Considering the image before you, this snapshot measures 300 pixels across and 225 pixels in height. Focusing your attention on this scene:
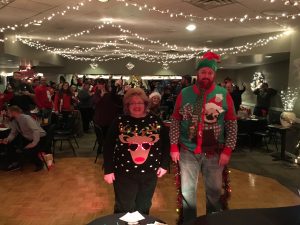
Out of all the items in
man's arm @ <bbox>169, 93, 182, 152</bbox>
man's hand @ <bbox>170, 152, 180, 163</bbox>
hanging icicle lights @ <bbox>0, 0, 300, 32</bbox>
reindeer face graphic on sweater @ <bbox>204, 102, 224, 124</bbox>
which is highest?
hanging icicle lights @ <bbox>0, 0, 300, 32</bbox>

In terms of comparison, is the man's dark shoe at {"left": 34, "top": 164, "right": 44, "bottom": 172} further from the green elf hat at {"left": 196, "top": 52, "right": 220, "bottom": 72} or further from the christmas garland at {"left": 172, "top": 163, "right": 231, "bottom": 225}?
the green elf hat at {"left": 196, "top": 52, "right": 220, "bottom": 72}

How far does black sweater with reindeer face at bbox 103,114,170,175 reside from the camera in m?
2.62

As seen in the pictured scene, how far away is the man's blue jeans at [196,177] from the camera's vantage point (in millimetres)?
2664

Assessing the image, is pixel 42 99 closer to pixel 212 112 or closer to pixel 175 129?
pixel 175 129

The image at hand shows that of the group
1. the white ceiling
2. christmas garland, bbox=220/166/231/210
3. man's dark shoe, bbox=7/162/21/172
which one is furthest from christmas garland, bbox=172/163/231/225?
man's dark shoe, bbox=7/162/21/172

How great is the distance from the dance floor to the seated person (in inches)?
9.4

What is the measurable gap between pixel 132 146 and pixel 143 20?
452 centimetres

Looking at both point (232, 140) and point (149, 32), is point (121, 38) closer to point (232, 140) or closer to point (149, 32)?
point (149, 32)

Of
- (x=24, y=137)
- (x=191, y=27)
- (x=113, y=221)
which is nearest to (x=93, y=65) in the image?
(x=191, y=27)

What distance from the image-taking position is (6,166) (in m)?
5.74

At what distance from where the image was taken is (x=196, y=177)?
8.91 ft

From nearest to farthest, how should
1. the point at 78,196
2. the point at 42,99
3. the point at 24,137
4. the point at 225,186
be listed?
the point at 225,186 → the point at 78,196 → the point at 24,137 → the point at 42,99

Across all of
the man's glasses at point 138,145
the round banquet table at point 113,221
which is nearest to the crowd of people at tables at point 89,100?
the man's glasses at point 138,145

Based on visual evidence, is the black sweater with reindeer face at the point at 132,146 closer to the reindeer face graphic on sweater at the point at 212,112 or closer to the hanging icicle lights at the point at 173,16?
the reindeer face graphic on sweater at the point at 212,112
